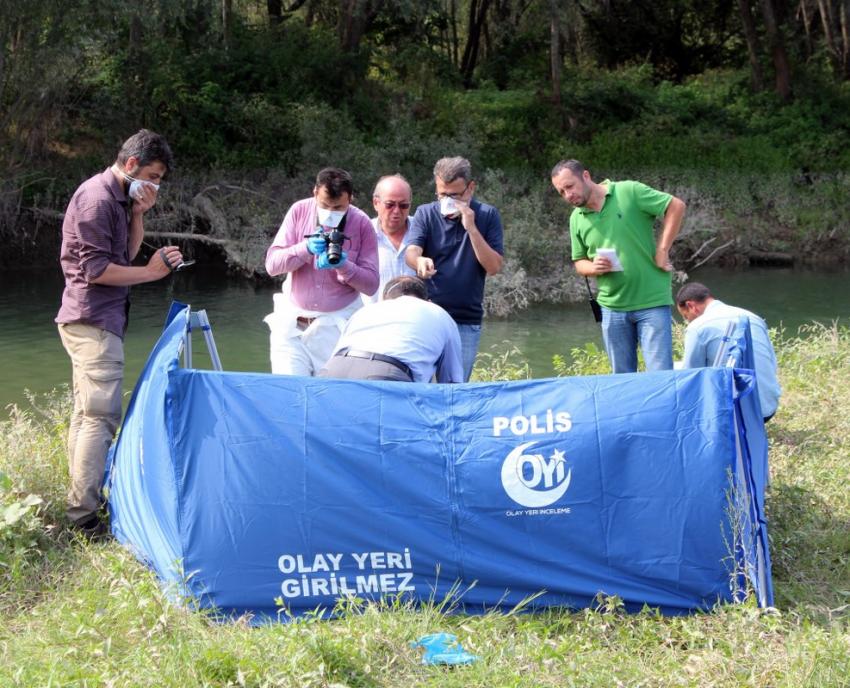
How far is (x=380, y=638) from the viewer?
362 centimetres

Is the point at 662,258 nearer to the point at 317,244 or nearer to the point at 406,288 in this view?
the point at 406,288

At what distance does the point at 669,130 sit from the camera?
92.2 feet

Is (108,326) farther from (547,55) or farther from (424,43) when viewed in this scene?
(547,55)

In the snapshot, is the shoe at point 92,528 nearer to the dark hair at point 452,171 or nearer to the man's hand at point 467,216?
the man's hand at point 467,216

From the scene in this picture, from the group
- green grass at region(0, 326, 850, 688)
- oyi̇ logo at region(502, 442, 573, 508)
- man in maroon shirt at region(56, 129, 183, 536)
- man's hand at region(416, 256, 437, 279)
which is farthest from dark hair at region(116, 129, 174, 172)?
oyi̇ logo at region(502, 442, 573, 508)

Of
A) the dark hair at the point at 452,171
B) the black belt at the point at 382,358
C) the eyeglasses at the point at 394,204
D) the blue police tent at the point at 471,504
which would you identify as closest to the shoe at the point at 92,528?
the blue police tent at the point at 471,504

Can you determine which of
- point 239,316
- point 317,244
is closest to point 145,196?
point 317,244

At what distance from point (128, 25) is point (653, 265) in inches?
764

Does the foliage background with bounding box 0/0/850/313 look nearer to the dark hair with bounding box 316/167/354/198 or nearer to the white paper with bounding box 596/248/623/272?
the white paper with bounding box 596/248/623/272

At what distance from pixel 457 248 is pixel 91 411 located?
2.20 m

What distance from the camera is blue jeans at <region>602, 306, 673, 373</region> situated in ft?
19.8

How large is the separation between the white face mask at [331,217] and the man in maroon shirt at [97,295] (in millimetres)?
930

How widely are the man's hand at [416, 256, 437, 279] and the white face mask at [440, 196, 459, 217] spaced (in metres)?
0.32

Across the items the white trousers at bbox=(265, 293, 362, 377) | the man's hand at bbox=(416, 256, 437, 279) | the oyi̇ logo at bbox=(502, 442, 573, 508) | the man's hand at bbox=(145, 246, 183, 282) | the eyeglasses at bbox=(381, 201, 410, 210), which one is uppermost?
the eyeglasses at bbox=(381, 201, 410, 210)
